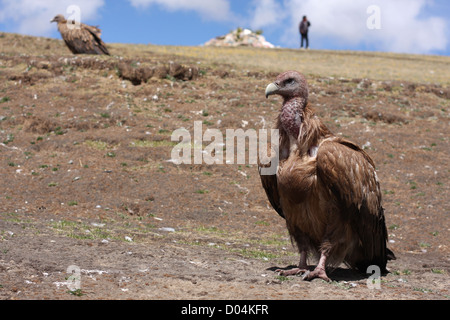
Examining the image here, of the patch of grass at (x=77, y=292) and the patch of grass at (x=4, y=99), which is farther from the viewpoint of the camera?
the patch of grass at (x=4, y=99)

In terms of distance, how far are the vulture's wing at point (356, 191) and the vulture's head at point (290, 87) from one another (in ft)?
2.29

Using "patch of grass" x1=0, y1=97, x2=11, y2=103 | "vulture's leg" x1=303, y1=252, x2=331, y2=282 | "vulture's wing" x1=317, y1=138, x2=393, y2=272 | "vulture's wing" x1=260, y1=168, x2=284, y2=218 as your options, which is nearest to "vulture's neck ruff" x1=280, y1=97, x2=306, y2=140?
"vulture's wing" x1=317, y1=138, x2=393, y2=272

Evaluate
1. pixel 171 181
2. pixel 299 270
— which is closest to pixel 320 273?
pixel 299 270

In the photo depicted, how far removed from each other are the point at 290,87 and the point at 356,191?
4.86ft

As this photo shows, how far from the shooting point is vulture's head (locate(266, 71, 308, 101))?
631 centimetres

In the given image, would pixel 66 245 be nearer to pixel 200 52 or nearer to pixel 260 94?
pixel 260 94

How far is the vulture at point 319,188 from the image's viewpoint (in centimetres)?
593

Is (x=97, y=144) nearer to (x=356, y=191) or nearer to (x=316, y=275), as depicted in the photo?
(x=316, y=275)

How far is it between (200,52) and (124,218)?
20.3m

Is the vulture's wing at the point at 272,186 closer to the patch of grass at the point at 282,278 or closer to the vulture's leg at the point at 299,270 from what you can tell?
the vulture's leg at the point at 299,270

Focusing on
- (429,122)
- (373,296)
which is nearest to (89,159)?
(373,296)

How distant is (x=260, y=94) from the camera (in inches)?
735

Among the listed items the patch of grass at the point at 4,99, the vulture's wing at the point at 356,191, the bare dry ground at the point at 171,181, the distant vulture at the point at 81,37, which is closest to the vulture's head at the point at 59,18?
the distant vulture at the point at 81,37

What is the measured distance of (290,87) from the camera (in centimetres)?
632
